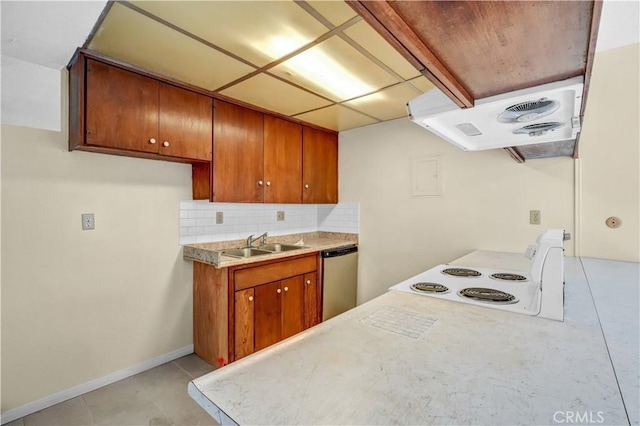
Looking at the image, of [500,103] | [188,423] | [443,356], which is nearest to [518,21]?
[500,103]

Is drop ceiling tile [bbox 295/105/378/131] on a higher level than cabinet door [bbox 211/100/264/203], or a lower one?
higher

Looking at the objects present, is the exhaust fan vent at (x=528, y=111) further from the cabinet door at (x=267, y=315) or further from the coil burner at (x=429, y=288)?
the cabinet door at (x=267, y=315)

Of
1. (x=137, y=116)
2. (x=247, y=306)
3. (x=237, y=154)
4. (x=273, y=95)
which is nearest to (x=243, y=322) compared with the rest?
(x=247, y=306)

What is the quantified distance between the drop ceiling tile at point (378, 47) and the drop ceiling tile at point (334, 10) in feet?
0.27

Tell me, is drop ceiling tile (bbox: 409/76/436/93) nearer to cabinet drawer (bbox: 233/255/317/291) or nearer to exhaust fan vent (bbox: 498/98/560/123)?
exhaust fan vent (bbox: 498/98/560/123)

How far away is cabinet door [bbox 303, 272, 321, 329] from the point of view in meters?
2.81

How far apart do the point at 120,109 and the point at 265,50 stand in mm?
1012

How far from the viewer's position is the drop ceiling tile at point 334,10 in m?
1.32

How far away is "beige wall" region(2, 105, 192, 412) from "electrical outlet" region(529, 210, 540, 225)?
110 inches

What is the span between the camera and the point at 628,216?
2.00 metres

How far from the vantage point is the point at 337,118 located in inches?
118

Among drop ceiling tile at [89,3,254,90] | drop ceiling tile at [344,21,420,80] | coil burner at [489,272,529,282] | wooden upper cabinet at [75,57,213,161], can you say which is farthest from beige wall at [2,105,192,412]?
coil burner at [489,272,529,282]

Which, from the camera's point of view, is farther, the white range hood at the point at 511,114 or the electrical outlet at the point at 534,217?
the electrical outlet at the point at 534,217

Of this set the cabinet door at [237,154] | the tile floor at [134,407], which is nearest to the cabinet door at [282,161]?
the cabinet door at [237,154]
